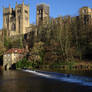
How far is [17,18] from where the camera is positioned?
11412cm

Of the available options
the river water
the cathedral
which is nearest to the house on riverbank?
the river water

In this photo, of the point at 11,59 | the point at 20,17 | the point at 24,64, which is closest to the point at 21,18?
the point at 20,17

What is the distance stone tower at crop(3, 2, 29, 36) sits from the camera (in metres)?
112

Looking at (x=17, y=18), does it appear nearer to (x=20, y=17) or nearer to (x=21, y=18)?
(x=20, y=17)

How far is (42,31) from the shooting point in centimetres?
6022

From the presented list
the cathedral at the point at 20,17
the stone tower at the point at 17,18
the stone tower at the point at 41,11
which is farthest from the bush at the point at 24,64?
the stone tower at the point at 41,11

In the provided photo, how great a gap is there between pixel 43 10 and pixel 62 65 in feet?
257

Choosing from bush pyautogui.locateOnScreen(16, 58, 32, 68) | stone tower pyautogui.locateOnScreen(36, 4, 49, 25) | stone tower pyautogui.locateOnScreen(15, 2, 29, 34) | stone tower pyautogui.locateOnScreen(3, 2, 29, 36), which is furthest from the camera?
stone tower pyautogui.locateOnScreen(3, 2, 29, 36)

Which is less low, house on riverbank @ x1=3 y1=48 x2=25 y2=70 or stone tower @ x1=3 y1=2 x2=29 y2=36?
stone tower @ x1=3 y1=2 x2=29 y2=36

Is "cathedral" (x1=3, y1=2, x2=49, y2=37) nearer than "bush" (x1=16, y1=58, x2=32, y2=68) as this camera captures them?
No

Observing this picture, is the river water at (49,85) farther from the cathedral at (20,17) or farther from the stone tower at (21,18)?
the stone tower at (21,18)

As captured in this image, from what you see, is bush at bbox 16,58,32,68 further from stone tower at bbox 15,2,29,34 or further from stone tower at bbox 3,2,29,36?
stone tower at bbox 15,2,29,34

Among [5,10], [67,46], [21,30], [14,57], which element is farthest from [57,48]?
[5,10]

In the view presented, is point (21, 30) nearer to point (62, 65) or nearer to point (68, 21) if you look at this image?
point (68, 21)
